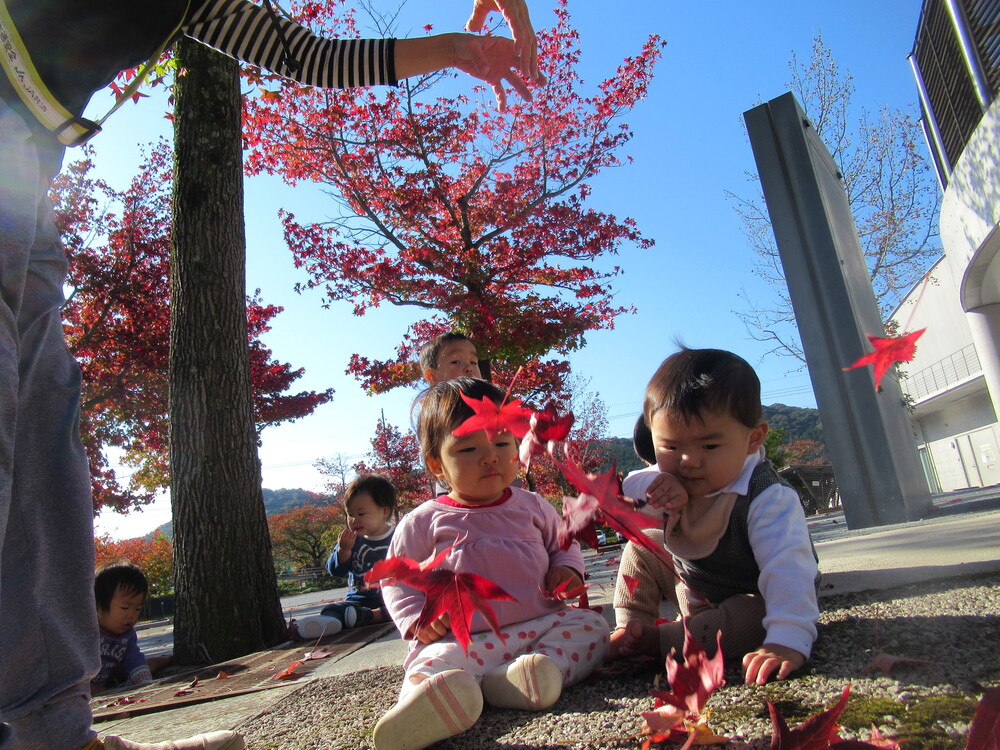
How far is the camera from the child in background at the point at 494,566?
1.27 m

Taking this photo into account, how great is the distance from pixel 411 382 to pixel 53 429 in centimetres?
777

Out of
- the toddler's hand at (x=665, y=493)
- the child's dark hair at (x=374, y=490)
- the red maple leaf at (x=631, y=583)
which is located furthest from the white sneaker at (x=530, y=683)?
the child's dark hair at (x=374, y=490)

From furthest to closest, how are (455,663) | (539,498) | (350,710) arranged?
(539,498), (350,710), (455,663)

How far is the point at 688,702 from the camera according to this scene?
0.97 meters

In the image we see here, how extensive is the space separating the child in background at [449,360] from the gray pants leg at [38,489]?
7.26ft

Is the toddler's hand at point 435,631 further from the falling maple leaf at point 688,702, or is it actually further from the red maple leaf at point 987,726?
the red maple leaf at point 987,726

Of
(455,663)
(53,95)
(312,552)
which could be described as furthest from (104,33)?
(312,552)

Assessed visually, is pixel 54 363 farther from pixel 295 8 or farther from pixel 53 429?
pixel 295 8

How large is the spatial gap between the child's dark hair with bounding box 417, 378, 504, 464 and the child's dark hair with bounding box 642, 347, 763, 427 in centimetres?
47

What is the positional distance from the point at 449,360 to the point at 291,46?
184 centimetres

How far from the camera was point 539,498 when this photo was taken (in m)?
1.88

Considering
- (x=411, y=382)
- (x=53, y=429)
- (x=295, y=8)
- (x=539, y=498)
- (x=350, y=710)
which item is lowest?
(x=350, y=710)

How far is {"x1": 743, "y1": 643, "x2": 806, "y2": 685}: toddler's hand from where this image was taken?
1.08 metres

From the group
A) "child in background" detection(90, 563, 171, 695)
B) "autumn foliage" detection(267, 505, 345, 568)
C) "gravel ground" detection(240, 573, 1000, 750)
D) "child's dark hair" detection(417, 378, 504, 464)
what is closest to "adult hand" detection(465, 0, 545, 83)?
"child's dark hair" detection(417, 378, 504, 464)
